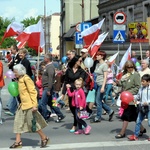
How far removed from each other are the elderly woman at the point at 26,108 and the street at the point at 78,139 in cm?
37

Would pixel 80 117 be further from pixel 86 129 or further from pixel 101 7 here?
pixel 101 7

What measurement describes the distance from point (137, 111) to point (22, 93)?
2.40m

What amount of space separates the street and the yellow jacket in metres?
0.80

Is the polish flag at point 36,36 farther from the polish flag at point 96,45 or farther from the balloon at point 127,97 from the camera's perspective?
the balloon at point 127,97

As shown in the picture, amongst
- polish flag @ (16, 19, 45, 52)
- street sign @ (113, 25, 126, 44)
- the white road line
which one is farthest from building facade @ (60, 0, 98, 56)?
the white road line

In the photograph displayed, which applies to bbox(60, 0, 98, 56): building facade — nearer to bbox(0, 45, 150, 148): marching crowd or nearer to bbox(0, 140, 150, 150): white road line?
bbox(0, 45, 150, 148): marching crowd

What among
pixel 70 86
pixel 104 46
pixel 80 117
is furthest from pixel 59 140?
pixel 104 46

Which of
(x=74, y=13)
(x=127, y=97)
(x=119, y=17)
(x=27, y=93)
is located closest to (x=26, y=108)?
(x=27, y=93)

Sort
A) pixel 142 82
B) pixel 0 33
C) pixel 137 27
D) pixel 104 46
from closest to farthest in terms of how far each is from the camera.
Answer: pixel 142 82 < pixel 137 27 < pixel 104 46 < pixel 0 33

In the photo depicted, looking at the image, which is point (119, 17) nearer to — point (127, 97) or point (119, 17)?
point (119, 17)

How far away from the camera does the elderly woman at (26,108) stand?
857 cm

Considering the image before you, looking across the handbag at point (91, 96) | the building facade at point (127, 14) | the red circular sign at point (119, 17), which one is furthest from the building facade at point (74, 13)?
the handbag at point (91, 96)

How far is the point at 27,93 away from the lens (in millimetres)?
8602

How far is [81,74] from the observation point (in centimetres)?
1065
